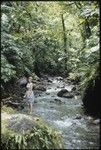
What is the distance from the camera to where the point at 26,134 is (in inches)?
340

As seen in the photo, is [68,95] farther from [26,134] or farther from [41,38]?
[41,38]

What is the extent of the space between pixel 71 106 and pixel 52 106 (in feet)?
3.18

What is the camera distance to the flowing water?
1059 centimetres

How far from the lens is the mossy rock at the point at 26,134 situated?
8406 millimetres

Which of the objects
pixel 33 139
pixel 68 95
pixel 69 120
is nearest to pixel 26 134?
pixel 33 139

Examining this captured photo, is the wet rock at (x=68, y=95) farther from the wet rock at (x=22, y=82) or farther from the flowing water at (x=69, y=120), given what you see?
the wet rock at (x=22, y=82)

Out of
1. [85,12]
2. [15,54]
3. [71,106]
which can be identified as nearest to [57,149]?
[85,12]

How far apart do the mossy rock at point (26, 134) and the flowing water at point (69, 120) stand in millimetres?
1194

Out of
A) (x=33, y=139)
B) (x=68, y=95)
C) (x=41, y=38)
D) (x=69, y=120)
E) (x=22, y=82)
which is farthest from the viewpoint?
(x=41, y=38)

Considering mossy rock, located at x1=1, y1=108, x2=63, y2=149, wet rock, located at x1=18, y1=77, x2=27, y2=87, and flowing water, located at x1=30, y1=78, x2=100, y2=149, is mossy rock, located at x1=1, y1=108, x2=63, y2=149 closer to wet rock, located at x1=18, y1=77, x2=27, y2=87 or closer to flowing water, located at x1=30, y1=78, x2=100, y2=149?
flowing water, located at x1=30, y1=78, x2=100, y2=149

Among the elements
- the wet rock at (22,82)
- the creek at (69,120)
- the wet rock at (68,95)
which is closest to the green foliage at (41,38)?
the wet rock at (22,82)

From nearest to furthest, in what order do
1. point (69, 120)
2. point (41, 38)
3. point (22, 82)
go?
point (69, 120) < point (22, 82) < point (41, 38)

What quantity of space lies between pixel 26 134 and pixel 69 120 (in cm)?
505

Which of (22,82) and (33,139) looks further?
(22,82)
